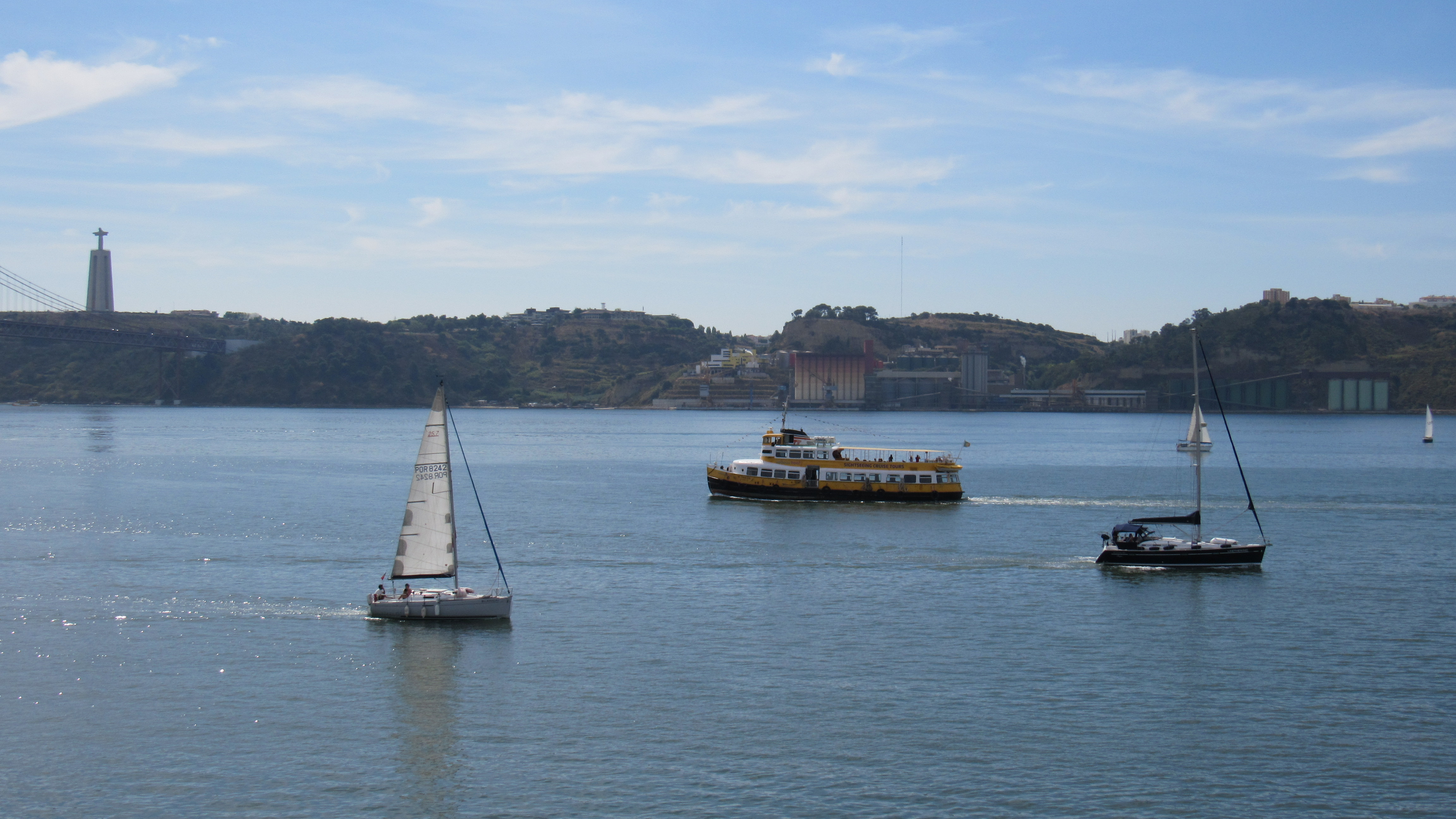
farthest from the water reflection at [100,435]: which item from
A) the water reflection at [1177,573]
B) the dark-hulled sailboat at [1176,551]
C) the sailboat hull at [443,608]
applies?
the water reflection at [1177,573]

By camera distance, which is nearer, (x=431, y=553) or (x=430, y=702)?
(x=430, y=702)

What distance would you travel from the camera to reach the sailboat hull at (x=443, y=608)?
122 feet

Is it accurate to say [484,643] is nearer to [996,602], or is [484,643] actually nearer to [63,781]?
[63,781]

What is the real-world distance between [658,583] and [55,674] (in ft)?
66.8

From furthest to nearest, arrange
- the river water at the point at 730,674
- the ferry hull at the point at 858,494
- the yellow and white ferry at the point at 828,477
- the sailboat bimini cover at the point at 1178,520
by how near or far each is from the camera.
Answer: the yellow and white ferry at the point at 828,477 < the ferry hull at the point at 858,494 < the sailboat bimini cover at the point at 1178,520 < the river water at the point at 730,674

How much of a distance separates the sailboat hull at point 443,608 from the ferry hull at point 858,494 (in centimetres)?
4018

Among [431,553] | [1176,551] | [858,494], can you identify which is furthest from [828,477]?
[431,553]

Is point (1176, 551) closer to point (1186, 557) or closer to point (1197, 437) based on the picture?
point (1186, 557)

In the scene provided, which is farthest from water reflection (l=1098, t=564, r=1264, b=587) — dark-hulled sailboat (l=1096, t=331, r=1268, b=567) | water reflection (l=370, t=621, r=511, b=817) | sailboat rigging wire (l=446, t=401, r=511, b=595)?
water reflection (l=370, t=621, r=511, b=817)

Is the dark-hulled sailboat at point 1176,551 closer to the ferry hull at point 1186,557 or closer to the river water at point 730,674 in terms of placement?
the ferry hull at point 1186,557

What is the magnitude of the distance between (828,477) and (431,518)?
42061 millimetres

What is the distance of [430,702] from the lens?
96.4ft

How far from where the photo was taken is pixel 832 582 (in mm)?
46625

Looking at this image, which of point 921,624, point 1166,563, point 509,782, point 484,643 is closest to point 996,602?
→ point 921,624
